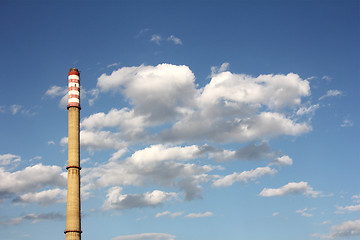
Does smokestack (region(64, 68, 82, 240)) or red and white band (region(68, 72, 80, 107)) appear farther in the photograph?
red and white band (region(68, 72, 80, 107))

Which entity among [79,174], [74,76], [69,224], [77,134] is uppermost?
[74,76]

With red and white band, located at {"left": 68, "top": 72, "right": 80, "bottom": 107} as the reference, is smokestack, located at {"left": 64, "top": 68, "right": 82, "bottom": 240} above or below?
below

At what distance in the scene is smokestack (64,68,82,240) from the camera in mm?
64438

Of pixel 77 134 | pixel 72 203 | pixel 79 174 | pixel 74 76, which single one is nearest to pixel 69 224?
pixel 72 203

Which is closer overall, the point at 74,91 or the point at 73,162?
the point at 73,162

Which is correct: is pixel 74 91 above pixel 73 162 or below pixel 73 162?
above

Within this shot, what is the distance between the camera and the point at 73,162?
6700 cm

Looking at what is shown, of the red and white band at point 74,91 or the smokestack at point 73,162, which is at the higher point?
the red and white band at point 74,91

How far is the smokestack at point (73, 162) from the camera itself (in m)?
64.4

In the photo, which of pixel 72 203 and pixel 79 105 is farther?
pixel 79 105

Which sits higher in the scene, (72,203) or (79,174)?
(79,174)

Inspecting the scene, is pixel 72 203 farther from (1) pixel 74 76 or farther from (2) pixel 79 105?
(1) pixel 74 76

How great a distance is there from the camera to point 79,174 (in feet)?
221

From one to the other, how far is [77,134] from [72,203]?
35.6ft
